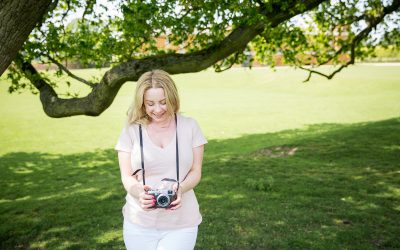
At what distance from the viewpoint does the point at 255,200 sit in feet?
29.0

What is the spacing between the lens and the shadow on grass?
271 inches

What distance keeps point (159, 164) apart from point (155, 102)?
59cm

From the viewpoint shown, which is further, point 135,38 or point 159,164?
point 135,38

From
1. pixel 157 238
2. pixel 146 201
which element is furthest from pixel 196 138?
pixel 157 238

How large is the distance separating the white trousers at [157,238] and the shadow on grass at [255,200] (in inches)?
125

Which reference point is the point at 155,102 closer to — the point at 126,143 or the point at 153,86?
the point at 153,86

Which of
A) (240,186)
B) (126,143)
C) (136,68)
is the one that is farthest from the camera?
(240,186)

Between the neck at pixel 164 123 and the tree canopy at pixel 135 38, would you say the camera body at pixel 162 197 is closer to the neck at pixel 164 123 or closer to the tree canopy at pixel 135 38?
the neck at pixel 164 123

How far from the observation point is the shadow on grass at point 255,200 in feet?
22.6

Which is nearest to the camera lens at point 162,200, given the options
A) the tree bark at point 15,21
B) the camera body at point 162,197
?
the camera body at point 162,197

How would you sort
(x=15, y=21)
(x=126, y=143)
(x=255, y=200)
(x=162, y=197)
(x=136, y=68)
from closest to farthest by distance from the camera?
(x=162, y=197) < (x=126, y=143) < (x=15, y=21) < (x=136, y=68) < (x=255, y=200)

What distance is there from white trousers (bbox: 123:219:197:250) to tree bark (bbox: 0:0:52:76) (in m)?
2.55

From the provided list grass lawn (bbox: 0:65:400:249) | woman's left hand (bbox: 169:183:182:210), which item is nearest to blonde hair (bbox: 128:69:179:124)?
woman's left hand (bbox: 169:183:182:210)

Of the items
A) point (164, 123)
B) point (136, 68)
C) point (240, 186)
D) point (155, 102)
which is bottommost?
point (240, 186)
